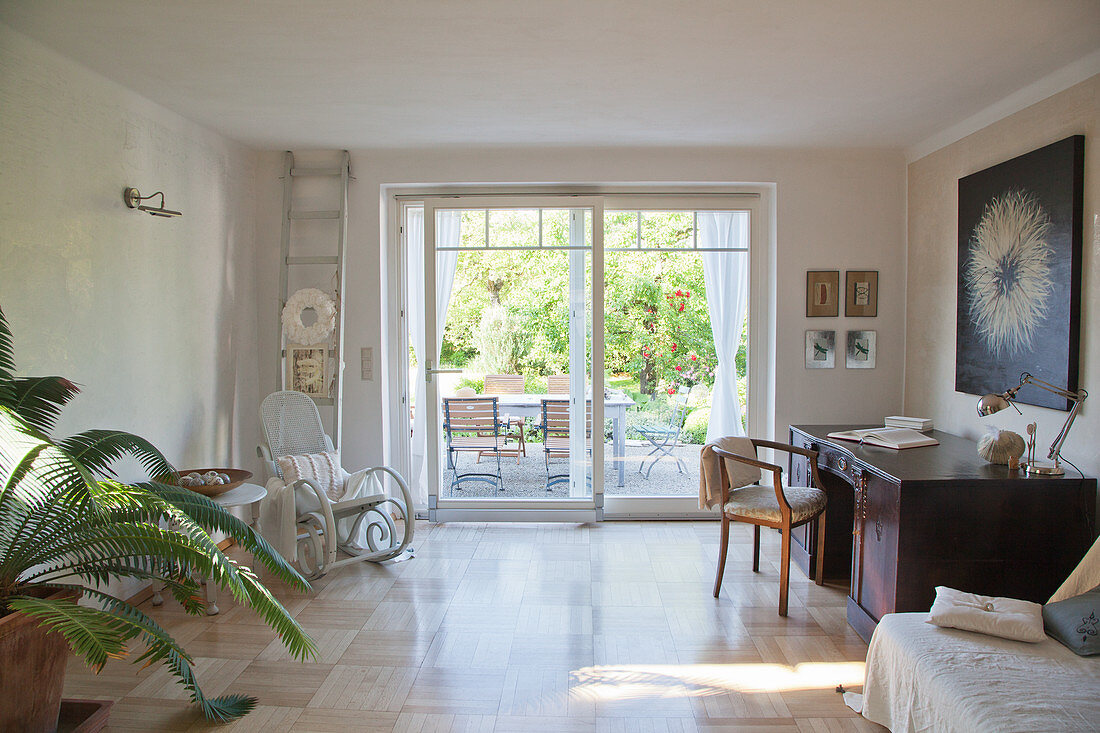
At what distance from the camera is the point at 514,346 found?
4852mm

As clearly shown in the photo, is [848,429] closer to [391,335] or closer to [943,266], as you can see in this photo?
[943,266]

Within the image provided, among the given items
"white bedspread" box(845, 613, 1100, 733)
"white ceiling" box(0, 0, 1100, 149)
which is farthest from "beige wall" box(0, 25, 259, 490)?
"white bedspread" box(845, 613, 1100, 733)

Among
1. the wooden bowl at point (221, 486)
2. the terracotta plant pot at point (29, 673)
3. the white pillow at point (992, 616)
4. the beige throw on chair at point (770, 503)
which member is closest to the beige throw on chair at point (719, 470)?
the beige throw on chair at point (770, 503)

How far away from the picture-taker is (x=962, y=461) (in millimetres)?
3086

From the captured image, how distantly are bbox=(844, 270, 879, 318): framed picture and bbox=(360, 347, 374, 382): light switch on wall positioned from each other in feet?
10.9

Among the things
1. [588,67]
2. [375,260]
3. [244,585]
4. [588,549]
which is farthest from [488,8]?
[588,549]

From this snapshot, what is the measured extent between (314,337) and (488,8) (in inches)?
102

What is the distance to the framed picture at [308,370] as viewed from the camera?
4.51 metres

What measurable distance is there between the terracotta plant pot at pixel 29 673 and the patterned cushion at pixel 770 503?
2.86 metres

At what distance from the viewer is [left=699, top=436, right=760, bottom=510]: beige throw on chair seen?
11.7 ft

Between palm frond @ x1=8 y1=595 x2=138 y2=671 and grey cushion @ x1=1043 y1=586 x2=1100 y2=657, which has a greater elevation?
palm frond @ x1=8 y1=595 x2=138 y2=671

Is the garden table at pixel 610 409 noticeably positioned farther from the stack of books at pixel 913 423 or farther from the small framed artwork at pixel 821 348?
the stack of books at pixel 913 423

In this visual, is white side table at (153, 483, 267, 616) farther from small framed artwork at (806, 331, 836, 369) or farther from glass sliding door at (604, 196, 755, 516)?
small framed artwork at (806, 331, 836, 369)

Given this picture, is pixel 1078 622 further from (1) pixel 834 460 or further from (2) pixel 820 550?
(2) pixel 820 550
